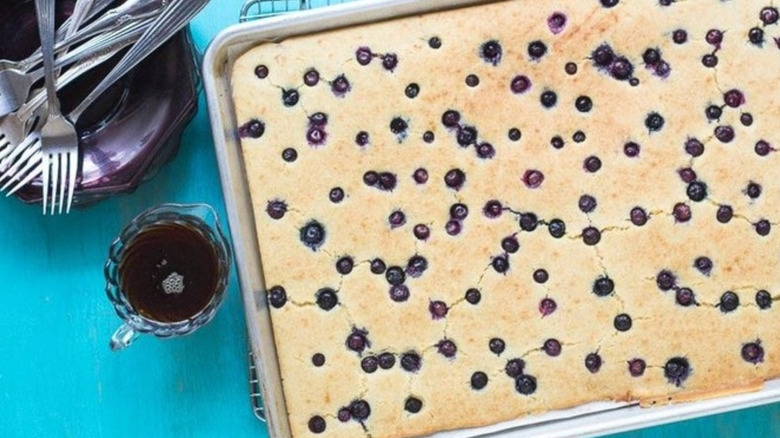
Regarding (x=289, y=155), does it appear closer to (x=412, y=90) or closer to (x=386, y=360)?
(x=412, y=90)

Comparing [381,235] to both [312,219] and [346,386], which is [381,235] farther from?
[346,386]

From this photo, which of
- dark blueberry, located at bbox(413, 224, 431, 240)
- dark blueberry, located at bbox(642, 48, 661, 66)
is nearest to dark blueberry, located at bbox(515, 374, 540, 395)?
dark blueberry, located at bbox(413, 224, 431, 240)

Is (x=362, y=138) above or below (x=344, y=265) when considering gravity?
above

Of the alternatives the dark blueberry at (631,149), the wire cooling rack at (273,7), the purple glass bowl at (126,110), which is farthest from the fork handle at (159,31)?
the dark blueberry at (631,149)

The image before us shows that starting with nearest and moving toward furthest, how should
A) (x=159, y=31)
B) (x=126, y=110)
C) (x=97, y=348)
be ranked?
(x=159, y=31), (x=126, y=110), (x=97, y=348)

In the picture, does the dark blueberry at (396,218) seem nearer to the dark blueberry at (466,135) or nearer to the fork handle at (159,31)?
the dark blueberry at (466,135)

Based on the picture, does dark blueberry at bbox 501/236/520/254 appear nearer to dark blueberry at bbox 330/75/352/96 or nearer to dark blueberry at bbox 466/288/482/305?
dark blueberry at bbox 466/288/482/305

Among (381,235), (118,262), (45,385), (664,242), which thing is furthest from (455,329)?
(45,385)

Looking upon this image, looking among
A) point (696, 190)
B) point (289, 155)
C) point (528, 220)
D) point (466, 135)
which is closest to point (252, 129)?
point (289, 155)
